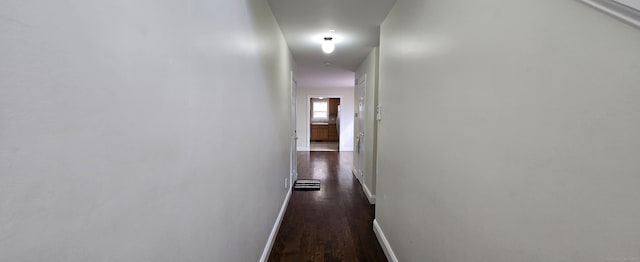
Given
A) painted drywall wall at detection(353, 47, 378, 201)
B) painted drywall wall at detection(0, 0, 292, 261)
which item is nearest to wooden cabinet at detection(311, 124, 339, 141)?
painted drywall wall at detection(353, 47, 378, 201)

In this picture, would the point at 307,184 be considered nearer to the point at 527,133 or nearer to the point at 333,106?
the point at 527,133

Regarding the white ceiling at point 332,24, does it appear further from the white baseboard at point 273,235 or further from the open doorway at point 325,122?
the open doorway at point 325,122

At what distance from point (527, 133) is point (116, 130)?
1.14 meters

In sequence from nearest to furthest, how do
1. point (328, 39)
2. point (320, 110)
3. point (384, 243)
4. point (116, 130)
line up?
point (116, 130) < point (384, 243) < point (328, 39) < point (320, 110)

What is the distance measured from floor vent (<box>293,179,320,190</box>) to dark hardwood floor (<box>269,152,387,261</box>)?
0.12 metres

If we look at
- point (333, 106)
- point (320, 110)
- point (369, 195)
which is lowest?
point (369, 195)

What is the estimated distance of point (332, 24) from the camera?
2857 millimetres

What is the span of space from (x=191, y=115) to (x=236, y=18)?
2.53ft

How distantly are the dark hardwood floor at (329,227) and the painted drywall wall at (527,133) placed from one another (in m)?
1.08

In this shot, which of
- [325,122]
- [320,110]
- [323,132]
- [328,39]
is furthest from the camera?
[320,110]

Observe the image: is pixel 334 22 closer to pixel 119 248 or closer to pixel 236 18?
pixel 236 18

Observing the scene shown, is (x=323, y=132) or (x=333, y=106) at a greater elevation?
(x=333, y=106)

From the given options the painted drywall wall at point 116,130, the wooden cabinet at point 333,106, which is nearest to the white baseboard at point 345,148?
the wooden cabinet at point 333,106

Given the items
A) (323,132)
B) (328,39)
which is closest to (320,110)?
(323,132)
